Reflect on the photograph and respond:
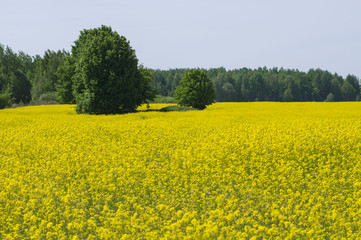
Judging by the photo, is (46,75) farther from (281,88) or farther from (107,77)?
(281,88)

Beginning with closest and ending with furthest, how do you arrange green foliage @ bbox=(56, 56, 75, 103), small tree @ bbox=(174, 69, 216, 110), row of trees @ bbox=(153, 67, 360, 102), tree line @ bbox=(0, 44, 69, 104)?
small tree @ bbox=(174, 69, 216, 110)
green foliage @ bbox=(56, 56, 75, 103)
tree line @ bbox=(0, 44, 69, 104)
row of trees @ bbox=(153, 67, 360, 102)

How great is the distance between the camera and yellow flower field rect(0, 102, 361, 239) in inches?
250

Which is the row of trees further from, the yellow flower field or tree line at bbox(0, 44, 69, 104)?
the yellow flower field

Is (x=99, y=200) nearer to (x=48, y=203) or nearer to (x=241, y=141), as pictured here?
(x=48, y=203)

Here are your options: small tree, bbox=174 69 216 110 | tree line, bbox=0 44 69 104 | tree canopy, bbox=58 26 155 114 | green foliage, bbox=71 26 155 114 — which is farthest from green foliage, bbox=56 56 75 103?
tree line, bbox=0 44 69 104

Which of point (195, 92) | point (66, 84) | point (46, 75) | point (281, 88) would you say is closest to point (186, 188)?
point (195, 92)

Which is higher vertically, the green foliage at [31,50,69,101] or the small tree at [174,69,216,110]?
the green foliage at [31,50,69,101]

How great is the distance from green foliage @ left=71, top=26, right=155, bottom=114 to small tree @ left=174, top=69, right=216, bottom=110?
9.48m

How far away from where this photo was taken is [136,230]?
618cm

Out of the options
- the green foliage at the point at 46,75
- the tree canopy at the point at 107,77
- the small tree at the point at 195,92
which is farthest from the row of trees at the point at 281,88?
the tree canopy at the point at 107,77

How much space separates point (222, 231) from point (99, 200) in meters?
3.99

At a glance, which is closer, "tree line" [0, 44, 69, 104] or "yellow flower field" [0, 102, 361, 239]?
"yellow flower field" [0, 102, 361, 239]

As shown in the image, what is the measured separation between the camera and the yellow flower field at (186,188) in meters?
6.36

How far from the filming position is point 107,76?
135ft
